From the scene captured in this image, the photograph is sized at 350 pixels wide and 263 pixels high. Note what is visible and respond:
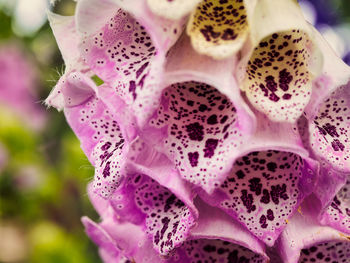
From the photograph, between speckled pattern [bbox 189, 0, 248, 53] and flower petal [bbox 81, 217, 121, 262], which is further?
flower petal [bbox 81, 217, 121, 262]

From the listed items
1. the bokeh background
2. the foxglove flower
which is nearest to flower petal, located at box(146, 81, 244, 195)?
the bokeh background

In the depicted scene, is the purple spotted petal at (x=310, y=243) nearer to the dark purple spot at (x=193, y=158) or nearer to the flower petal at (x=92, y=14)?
the dark purple spot at (x=193, y=158)

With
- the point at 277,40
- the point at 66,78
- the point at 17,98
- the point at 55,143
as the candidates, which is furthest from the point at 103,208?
the point at 17,98

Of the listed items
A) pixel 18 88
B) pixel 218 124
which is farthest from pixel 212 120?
pixel 18 88

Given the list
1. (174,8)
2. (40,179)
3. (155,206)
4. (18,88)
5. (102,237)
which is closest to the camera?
(174,8)

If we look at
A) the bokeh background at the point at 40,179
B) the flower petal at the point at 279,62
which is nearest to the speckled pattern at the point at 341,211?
the flower petal at the point at 279,62

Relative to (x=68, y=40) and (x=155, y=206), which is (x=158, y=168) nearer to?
(x=155, y=206)

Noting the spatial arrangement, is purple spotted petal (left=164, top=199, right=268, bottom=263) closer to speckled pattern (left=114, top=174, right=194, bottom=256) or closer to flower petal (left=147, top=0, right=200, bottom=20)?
speckled pattern (left=114, top=174, right=194, bottom=256)

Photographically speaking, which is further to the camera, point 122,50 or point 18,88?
point 18,88
